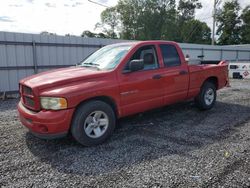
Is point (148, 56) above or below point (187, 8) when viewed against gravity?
below

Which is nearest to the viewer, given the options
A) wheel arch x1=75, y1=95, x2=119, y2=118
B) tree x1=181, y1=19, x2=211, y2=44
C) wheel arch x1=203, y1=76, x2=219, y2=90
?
wheel arch x1=75, y1=95, x2=119, y2=118

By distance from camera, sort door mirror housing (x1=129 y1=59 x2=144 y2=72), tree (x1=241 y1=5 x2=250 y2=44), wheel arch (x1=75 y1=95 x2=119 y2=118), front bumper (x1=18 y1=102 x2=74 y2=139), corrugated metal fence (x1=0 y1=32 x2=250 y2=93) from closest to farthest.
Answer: front bumper (x1=18 y1=102 x2=74 y2=139), wheel arch (x1=75 y1=95 x2=119 y2=118), door mirror housing (x1=129 y1=59 x2=144 y2=72), corrugated metal fence (x1=0 y1=32 x2=250 y2=93), tree (x1=241 y1=5 x2=250 y2=44)

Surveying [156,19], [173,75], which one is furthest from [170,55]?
[156,19]

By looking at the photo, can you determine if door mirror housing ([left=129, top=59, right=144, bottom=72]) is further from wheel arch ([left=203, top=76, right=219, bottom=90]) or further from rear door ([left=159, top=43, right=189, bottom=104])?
wheel arch ([left=203, top=76, right=219, bottom=90])

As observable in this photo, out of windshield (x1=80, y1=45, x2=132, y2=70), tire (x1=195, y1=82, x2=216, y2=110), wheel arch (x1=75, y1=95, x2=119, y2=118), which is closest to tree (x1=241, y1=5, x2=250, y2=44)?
tire (x1=195, y1=82, x2=216, y2=110)

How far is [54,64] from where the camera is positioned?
958 centimetres

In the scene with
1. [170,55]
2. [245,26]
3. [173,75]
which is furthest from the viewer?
[245,26]

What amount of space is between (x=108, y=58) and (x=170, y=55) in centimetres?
158

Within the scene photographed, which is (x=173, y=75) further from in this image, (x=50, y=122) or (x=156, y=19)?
(x=156, y=19)

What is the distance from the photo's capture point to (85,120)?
3744 mm

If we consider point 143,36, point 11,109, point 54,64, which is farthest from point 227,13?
point 11,109

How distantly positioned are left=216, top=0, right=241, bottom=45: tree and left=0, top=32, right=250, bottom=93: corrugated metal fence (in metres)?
43.6

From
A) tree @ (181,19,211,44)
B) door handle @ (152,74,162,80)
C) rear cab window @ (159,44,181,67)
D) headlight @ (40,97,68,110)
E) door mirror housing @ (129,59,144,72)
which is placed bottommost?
headlight @ (40,97,68,110)

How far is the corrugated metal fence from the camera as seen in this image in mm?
8336
